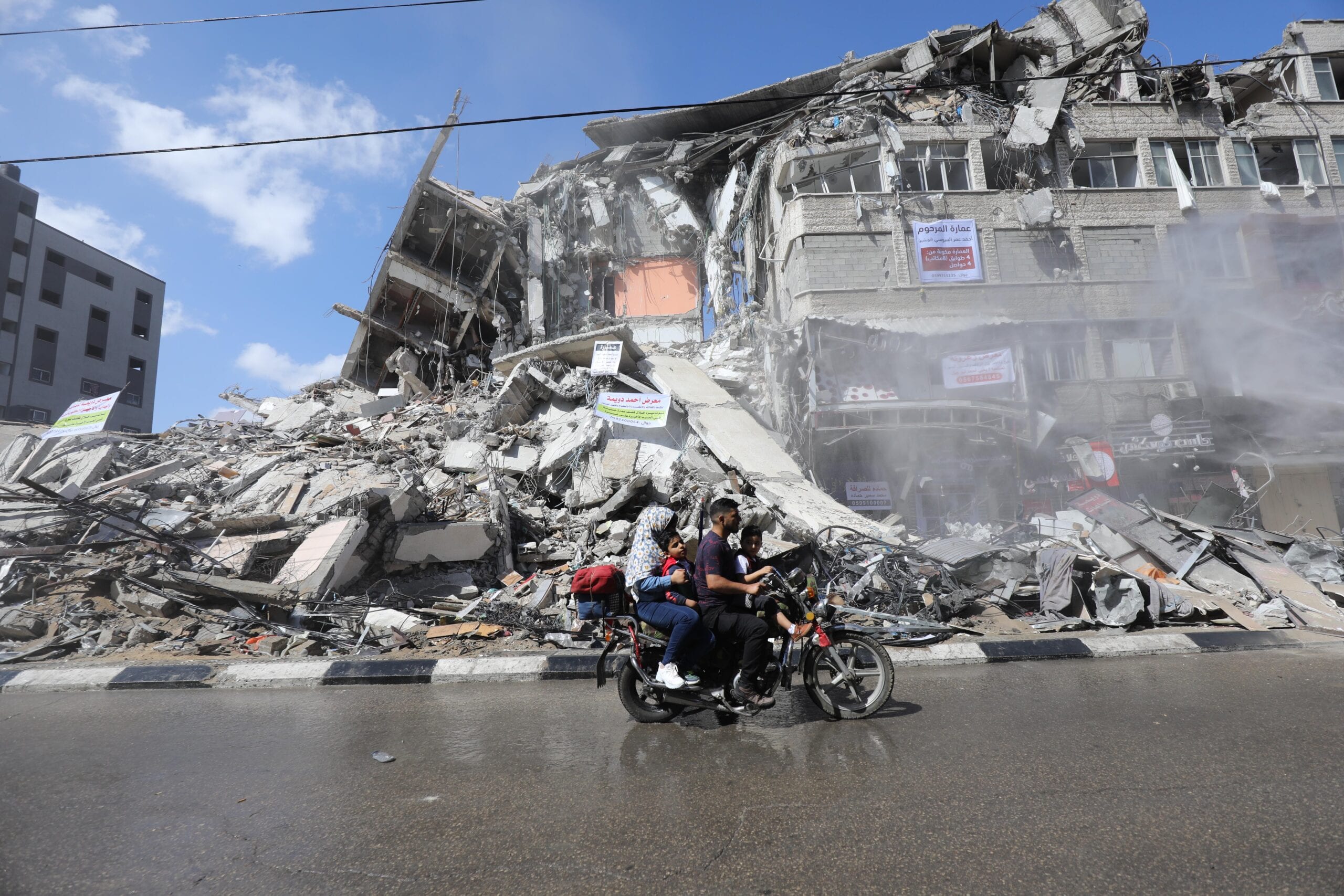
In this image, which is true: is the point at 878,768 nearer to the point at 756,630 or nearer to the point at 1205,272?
the point at 756,630

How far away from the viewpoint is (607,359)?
13188 mm

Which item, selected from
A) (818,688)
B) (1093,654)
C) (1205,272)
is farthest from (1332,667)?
(1205,272)

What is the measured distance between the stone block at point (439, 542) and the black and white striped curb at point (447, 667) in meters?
2.37

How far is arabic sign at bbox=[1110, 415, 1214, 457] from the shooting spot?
679 inches

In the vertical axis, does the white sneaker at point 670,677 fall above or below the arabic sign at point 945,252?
below

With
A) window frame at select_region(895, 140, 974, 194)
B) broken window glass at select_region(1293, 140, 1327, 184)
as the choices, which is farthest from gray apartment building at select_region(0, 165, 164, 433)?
broken window glass at select_region(1293, 140, 1327, 184)

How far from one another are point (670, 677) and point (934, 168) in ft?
64.2

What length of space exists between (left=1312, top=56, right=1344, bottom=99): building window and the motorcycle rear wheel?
29.4m

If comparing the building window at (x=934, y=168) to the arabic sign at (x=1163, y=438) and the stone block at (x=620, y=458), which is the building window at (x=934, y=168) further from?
the stone block at (x=620, y=458)

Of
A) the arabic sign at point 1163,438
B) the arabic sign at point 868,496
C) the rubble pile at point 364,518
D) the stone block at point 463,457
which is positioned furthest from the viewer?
the arabic sign at point 1163,438

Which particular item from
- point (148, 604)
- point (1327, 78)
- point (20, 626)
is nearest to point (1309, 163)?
point (1327, 78)

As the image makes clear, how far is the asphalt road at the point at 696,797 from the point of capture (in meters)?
2.42

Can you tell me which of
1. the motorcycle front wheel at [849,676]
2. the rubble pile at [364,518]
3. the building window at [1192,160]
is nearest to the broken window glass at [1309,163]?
the building window at [1192,160]

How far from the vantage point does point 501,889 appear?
2.34 metres
